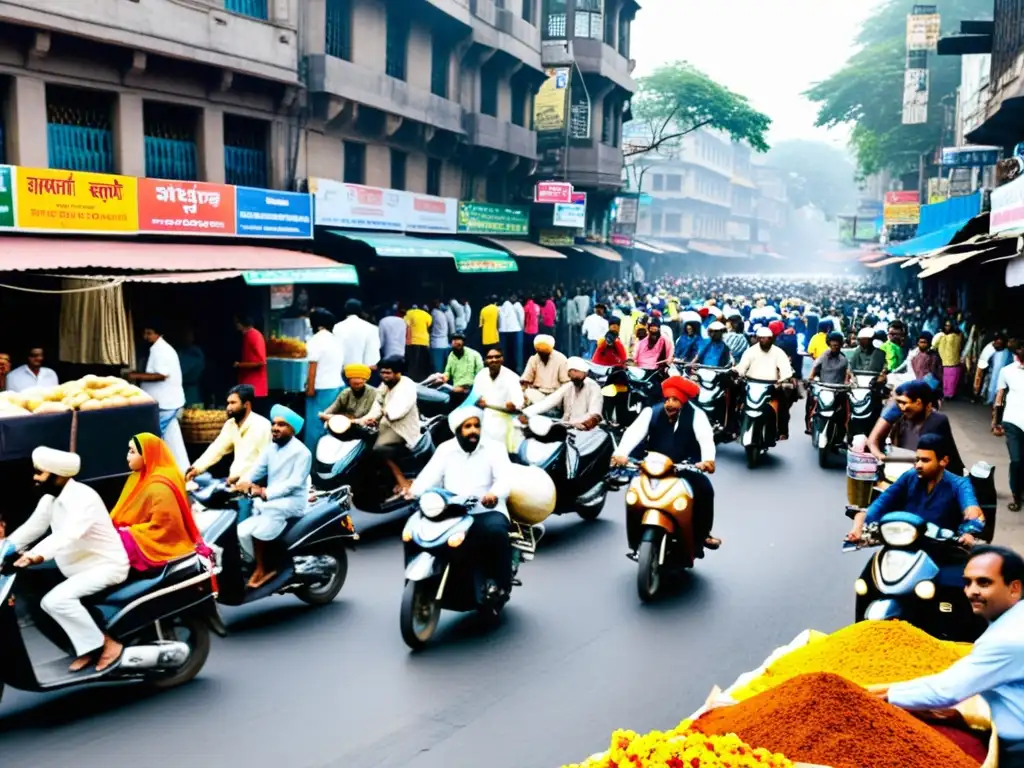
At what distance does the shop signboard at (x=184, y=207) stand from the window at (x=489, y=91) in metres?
13.2

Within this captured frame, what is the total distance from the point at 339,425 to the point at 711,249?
260ft

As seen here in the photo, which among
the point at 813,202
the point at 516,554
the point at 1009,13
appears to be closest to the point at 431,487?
the point at 516,554

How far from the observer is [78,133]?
50.0 ft

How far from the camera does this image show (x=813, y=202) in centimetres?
12862

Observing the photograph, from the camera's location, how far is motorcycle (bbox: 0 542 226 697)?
18.2ft

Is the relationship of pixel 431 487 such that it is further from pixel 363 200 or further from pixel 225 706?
pixel 363 200

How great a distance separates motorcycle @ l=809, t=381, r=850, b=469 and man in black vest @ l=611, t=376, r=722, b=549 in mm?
5852

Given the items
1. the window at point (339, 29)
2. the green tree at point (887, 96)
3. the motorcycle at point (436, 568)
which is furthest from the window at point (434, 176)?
the green tree at point (887, 96)

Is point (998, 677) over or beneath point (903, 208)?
beneath

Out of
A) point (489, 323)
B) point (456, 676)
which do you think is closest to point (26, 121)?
point (489, 323)

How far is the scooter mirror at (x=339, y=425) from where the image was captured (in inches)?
387

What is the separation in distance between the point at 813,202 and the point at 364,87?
115140mm

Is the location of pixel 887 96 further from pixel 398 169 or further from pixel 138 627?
pixel 138 627

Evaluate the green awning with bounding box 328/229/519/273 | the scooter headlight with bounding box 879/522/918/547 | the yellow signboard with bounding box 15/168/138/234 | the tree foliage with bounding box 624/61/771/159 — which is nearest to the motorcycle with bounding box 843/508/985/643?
the scooter headlight with bounding box 879/522/918/547
